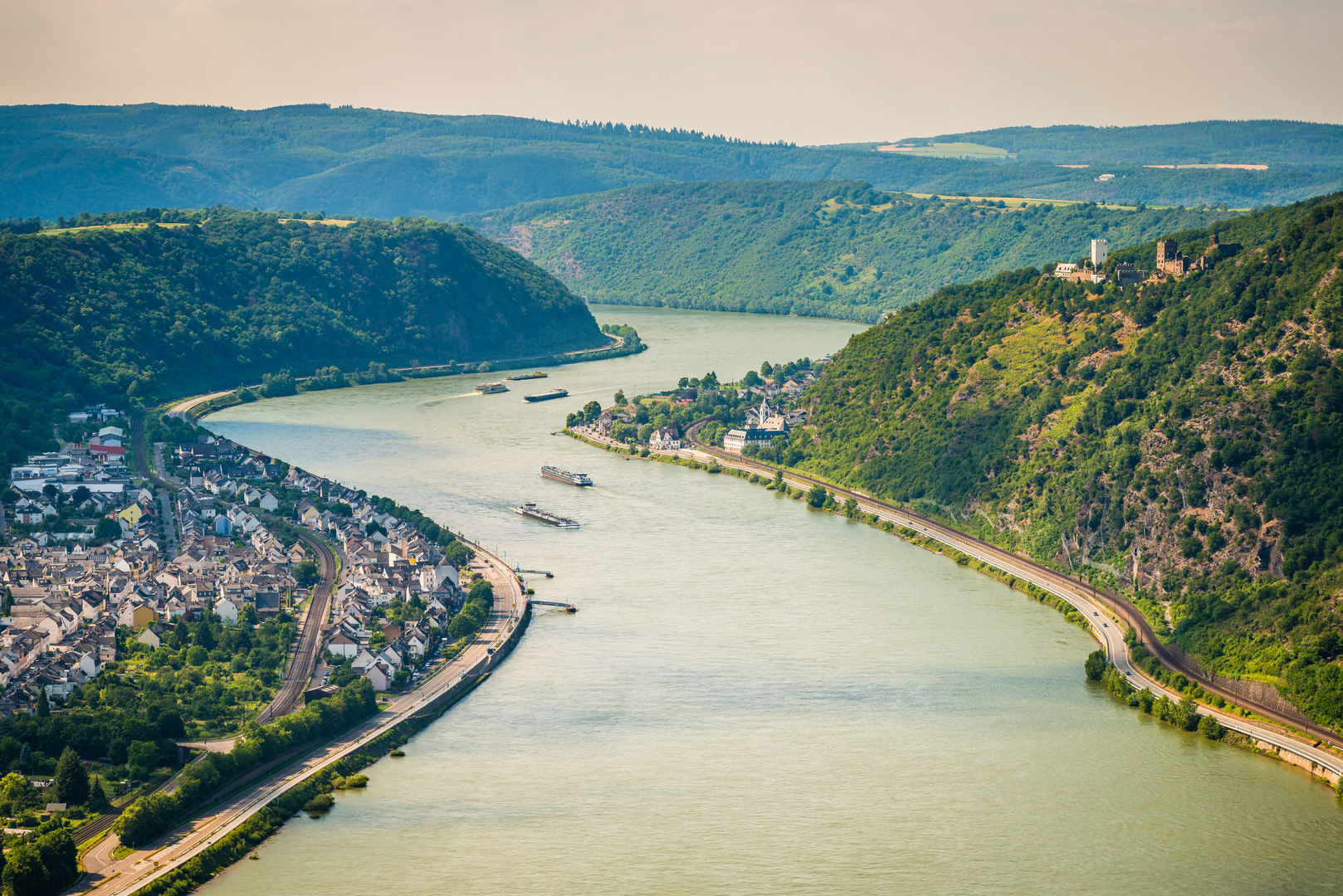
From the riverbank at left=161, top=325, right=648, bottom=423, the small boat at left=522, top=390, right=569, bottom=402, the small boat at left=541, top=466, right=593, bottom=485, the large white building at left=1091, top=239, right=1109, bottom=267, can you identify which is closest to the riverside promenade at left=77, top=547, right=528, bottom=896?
the small boat at left=541, top=466, right=593, bottom=485

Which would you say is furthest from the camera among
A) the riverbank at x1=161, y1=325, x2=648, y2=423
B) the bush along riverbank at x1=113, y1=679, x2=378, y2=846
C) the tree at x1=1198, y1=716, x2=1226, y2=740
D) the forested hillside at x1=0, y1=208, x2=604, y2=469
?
the riverbank at x1=161, y1=325, x2=648, y2=423

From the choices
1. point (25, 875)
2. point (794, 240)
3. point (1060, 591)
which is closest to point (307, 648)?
point (25, 875)

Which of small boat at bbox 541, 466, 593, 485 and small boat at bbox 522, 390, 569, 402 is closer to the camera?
small boat at bbox 541, 466, 593, 485

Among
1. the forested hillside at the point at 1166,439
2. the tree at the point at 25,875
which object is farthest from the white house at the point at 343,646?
the forested hillside at the point at 1166,439

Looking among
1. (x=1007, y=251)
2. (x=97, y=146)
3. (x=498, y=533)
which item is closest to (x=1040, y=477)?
(x=498, y=533)

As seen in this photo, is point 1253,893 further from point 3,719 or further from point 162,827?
point 3,719

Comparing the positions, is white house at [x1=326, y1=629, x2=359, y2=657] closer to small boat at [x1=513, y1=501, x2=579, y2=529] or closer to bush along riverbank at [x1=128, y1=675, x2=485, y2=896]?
bush along riverbank at [x1=128, y1=675, x2=485, y2=896]
